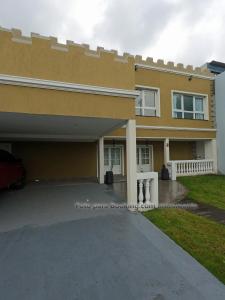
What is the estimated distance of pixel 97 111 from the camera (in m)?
5.32

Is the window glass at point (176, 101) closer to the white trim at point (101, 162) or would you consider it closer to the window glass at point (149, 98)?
the window glass at point (149, 98)

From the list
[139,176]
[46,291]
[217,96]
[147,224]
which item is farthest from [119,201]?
[217,96]

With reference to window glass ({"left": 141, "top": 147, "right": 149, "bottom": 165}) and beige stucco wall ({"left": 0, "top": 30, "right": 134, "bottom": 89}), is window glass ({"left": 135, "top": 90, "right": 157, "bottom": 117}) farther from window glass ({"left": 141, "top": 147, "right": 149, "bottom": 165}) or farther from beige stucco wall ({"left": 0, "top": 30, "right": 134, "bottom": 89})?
beige stucco wall ({"left": 0, "top": 30, "right": 134, "bottom": 89})

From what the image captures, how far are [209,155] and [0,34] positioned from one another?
1353cm

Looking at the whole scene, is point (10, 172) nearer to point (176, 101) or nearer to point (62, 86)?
point (62, 86)

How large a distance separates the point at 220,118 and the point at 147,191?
10364 mm

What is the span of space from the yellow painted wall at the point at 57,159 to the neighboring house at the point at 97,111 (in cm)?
5

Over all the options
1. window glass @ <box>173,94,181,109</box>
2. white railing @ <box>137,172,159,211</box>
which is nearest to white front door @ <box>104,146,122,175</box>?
window glass @ <box>173,94,181,109</box>

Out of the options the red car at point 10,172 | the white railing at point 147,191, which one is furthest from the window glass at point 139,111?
the red car at point 10,172

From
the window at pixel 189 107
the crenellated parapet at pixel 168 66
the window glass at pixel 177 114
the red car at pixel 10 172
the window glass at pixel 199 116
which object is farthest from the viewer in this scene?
the window glass at pixel 199 116

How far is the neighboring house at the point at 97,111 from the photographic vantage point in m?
4.68

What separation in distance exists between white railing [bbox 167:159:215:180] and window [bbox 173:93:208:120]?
300cm

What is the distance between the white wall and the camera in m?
13.4

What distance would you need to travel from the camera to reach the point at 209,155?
14.1 metres
